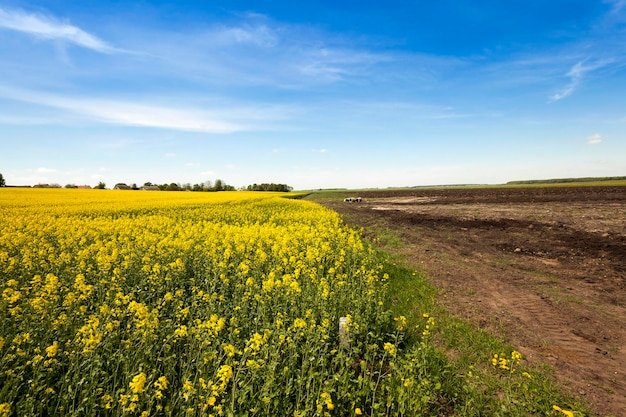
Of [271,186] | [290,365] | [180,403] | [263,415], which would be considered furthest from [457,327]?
[271,186]

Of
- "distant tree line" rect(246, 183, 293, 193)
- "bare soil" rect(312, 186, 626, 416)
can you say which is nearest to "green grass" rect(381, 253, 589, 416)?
"bare soil" rect(312, 186, 626, 416)

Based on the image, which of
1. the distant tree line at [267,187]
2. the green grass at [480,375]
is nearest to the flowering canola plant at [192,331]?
the green grass at [480,375]

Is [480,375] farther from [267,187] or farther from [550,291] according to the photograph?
[267,187]

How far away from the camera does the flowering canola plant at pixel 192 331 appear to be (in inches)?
146

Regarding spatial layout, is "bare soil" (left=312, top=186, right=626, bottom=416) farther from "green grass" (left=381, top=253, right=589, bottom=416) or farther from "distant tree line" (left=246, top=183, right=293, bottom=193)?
"distant tree line" (left=246, top=183, right=293, bottom=193)

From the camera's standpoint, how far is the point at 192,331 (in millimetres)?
4809

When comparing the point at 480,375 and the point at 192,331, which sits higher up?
the point at 192,331

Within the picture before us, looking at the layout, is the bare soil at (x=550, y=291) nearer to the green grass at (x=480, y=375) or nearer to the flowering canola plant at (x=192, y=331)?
the green grass at (x=480, y=375)

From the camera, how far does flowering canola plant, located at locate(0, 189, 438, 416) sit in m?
3.72

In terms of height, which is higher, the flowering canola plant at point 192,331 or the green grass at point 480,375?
the flowering canola plant at point 192,331

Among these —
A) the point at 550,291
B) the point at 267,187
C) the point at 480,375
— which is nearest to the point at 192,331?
the point at 480,375

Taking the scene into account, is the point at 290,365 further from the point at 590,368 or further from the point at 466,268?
the point at 466,268

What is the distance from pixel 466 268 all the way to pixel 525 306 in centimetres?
349

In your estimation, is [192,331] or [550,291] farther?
[550,291]
